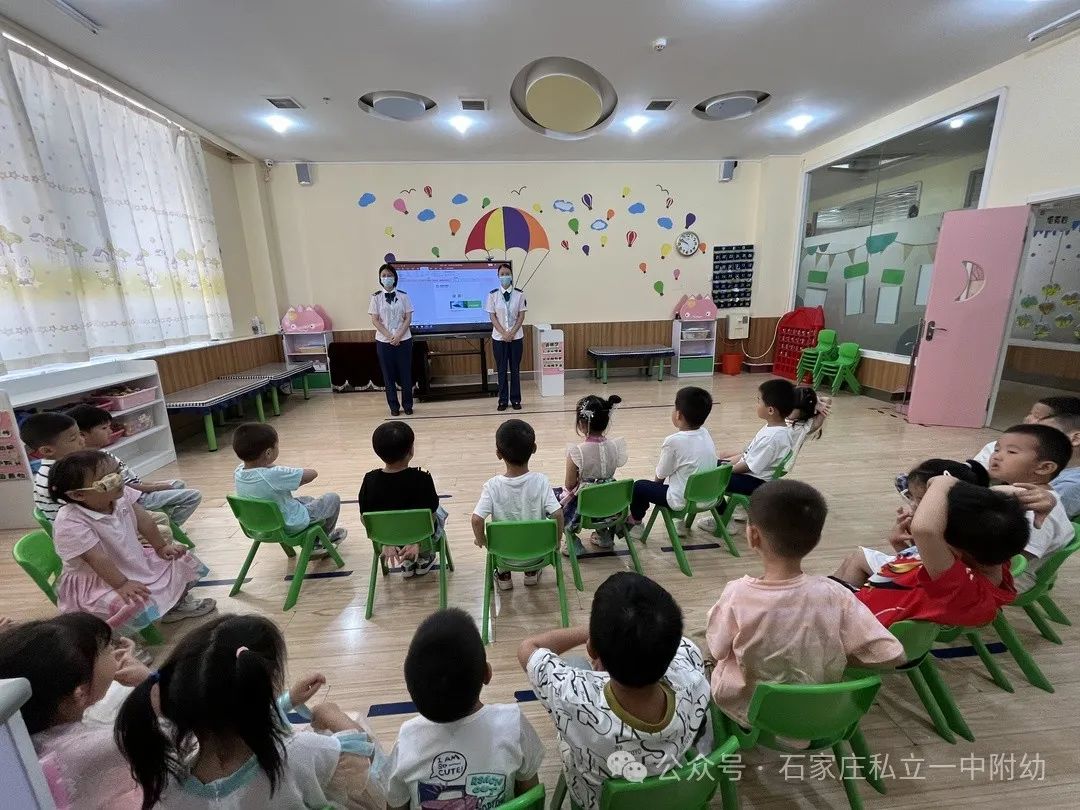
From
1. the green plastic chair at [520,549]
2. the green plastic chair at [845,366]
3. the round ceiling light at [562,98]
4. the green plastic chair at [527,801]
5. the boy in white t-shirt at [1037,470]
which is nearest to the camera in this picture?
the green plastic chair at [527,801]

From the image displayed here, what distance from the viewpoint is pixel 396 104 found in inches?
169

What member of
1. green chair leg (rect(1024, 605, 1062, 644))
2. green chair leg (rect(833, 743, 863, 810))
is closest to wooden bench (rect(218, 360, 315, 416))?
green chair leg (rect(833, 743, 863, 810))

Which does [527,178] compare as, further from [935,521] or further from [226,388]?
[935,521]

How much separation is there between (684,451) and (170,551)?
2.24 m

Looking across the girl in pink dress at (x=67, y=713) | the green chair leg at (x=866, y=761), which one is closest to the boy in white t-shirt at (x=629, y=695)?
the green chair leg at (x=866, y=761)

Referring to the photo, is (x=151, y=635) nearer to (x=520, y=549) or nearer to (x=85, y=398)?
(x=520, y=549)

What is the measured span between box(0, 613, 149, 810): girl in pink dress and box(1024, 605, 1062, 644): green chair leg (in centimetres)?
275

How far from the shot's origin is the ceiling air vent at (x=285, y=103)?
13.4 feet

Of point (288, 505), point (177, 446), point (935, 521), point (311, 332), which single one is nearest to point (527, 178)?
point (311, 332)

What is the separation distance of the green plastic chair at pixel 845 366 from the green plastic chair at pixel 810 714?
5.37 meters

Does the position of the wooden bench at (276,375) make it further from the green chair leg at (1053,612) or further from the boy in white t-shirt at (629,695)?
the green chair leg at (1053,612)

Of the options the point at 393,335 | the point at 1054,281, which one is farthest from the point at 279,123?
the point at 1054,281

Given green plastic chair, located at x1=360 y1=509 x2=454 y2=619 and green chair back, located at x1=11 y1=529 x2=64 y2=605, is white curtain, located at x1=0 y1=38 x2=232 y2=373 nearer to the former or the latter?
green chair back, located at x1=11 y1=529 x2=64 y2=605

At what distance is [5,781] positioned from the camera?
20.3 inches
